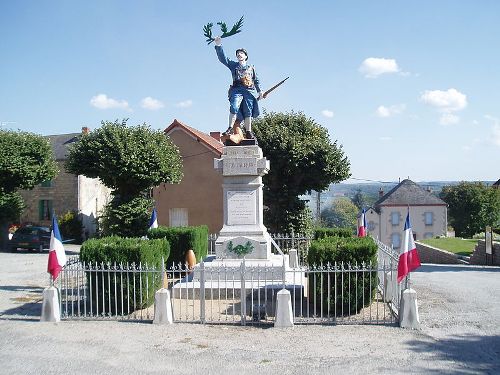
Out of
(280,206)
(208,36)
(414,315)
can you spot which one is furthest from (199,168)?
(414,315)

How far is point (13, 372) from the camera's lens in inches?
273

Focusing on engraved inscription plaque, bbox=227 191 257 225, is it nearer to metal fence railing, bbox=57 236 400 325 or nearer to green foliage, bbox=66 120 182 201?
metal fence railing, bbox=57 236 400 325

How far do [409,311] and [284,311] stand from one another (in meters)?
2.23

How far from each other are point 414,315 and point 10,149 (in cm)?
2345

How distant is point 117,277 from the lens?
10.1 meters

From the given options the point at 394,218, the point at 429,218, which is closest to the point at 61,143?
the point at 394,218

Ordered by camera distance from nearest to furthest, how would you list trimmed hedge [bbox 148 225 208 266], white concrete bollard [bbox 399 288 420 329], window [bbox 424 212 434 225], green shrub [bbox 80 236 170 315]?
white concrete bollard [bbox 399 288 420 329] < green shrub [bbox 80 236 170 315] < trimmed hedge [bbox 148 225 208 266] < window [bbox 424 212 434 225]

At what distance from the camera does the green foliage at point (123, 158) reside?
74.0 feet

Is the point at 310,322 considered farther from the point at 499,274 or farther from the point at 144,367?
the point at 499,274

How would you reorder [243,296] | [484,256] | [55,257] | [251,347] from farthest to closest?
[484,256], [55,257], [243,296], [251,347]

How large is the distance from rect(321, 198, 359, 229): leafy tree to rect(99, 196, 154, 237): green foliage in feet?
295

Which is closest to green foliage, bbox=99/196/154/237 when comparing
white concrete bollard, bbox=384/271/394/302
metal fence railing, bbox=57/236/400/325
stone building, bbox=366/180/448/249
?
metal fence railing, bbox=57/236/400/325

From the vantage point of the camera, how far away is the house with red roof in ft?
94.8

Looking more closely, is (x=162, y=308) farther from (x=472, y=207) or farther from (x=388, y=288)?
(x=472, y=207)
